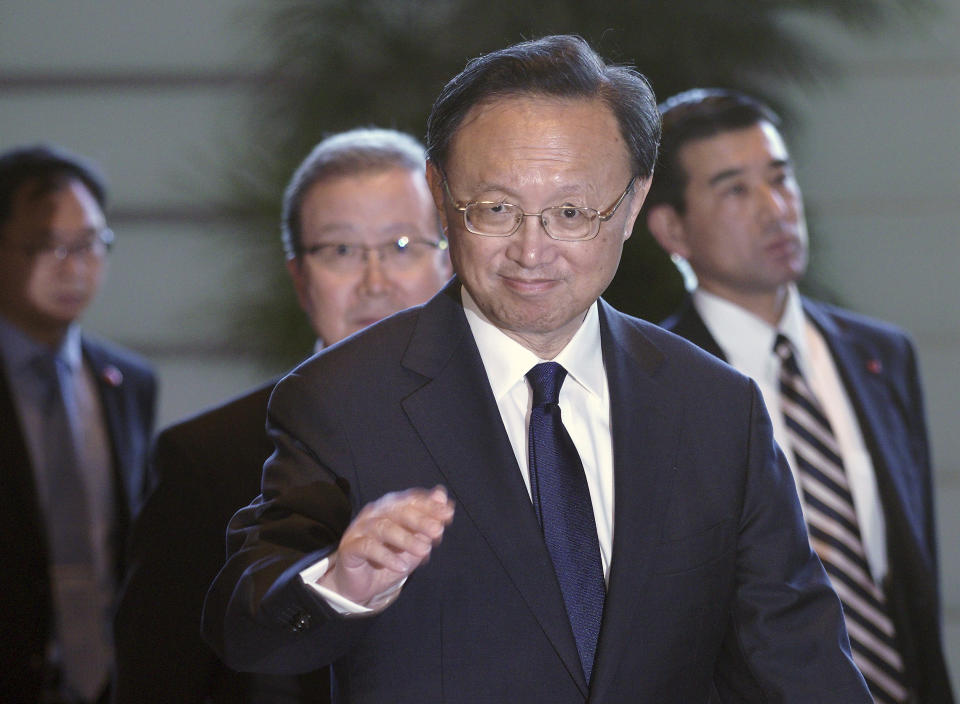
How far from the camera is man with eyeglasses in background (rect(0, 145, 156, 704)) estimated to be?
343cm

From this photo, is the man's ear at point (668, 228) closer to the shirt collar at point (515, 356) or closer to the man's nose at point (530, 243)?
the shirt collar at point (515, 356)

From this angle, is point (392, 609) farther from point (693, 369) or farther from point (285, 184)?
point (285, 184)

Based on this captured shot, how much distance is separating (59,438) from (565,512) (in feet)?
8.09

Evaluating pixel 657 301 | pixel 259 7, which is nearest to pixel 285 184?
pixel 259 7

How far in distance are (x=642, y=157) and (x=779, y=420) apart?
4.45 feet

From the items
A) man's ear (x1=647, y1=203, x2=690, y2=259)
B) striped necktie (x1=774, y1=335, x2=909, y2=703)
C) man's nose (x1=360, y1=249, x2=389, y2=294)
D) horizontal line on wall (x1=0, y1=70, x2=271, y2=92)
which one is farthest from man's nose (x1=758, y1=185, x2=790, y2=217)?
horizontal line on wall (x1=0, y1=70, x2=271, y2=92)

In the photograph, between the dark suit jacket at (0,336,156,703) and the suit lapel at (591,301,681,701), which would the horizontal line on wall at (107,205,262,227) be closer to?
the dark suit jacket at (0,336,156,703)

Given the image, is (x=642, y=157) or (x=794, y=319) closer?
(x=642, y=157)

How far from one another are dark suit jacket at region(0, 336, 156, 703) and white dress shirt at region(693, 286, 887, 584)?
1712 millimetres

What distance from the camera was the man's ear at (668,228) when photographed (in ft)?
10.4

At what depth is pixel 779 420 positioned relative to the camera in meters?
2.92

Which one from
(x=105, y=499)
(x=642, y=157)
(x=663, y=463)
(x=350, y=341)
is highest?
(x=642, y=157)

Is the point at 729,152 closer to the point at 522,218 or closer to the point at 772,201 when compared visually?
the point at 772,201

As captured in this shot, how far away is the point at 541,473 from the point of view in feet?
5.28
